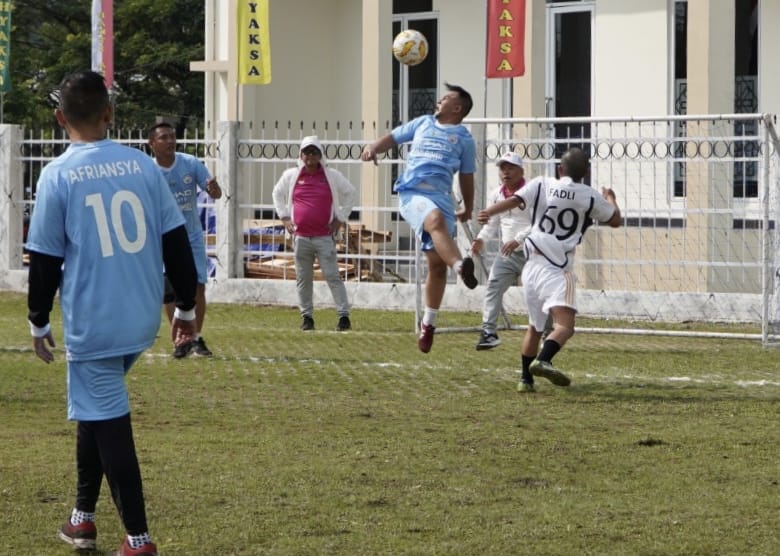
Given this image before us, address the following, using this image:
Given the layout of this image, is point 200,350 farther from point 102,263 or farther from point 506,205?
point 102,263

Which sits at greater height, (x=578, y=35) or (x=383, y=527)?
(x=578, y=35)

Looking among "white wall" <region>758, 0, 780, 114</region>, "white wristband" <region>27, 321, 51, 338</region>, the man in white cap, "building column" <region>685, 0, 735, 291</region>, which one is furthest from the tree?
"white wristband" <region>27, 321, 51, 338</region>

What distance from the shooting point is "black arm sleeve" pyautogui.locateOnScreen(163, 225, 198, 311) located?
19.6ft

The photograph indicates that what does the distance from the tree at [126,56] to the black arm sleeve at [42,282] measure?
87.2 feet

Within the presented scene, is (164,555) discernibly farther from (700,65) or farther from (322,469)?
(700,65)

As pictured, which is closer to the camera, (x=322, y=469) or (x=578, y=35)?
(x=322, y=469)

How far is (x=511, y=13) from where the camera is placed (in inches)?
740

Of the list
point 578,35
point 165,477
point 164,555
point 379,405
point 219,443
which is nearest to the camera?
point 164,555

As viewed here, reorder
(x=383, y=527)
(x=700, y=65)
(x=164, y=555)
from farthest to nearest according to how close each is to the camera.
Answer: (x=700, y=65), (x=383, y=527), (x=164, y=555)

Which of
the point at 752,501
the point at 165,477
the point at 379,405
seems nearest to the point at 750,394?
the point at 379,405

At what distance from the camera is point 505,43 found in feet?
60.7

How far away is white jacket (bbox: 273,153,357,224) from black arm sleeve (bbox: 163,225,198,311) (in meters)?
10.1

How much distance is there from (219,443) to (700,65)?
1141 centimetres

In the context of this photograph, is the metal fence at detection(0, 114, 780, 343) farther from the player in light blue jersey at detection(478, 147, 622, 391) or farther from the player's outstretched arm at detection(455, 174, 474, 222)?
the player in light blue jersey at detection(478, 147, 622, 391)
